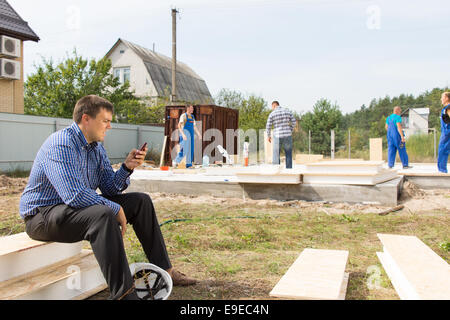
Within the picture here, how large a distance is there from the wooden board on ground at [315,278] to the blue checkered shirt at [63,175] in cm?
116

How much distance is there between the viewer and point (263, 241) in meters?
4.25

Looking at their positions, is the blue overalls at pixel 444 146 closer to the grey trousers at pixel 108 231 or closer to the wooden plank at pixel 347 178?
the wooden plank at pixel 347 178

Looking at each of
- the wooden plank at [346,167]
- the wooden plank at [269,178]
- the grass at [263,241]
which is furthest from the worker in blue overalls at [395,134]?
the grass at [263,241]

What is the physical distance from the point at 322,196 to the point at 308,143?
646 inches

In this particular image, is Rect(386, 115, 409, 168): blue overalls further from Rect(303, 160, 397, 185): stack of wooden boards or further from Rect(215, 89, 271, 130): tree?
Rect(215, 89, 271, 130): tree

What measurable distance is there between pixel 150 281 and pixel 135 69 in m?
32.5

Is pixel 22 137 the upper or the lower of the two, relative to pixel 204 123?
lower

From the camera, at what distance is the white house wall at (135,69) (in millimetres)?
32656

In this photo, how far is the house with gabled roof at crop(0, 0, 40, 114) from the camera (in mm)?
14367

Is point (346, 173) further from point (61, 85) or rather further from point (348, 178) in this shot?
point (61, 85)

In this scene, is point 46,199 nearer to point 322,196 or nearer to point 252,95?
point 322,196

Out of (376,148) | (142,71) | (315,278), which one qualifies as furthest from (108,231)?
(142,71)

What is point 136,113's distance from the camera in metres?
25.6

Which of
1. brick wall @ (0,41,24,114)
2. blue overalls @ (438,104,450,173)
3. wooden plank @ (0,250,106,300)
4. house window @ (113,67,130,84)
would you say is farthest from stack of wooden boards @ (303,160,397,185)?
house window @ (113,67,130,84)
